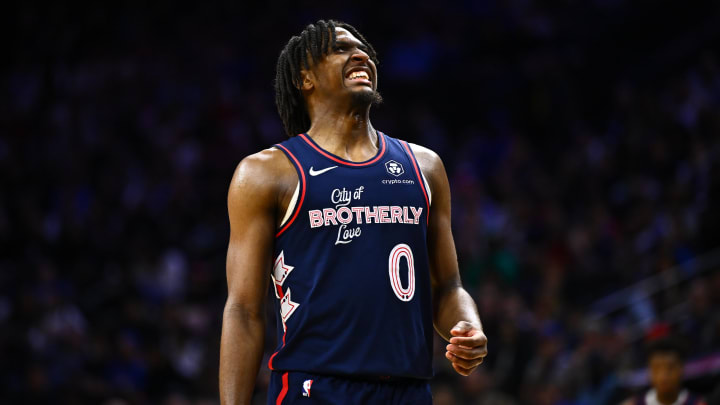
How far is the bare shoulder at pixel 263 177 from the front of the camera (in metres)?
3.35

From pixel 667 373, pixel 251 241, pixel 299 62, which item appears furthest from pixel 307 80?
pixel 667 373

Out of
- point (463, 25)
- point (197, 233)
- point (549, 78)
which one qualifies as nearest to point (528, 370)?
point (197, 233)

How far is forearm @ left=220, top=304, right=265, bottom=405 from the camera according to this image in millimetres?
3227

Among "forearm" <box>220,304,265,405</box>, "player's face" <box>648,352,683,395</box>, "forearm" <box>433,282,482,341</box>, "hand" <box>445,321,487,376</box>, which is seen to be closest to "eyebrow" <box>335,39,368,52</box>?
"forearm" <box>433,282,482,341</box>

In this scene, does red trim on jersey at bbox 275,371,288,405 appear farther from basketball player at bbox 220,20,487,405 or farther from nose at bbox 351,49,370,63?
nose at bbox 351,49,370,63

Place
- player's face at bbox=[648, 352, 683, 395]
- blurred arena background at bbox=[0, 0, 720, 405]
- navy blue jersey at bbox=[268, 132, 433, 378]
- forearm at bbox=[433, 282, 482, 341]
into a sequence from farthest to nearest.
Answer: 1. blurred arena background at bbox=[0, 0, 720, 405]
2. player's face at bbox=[648, 352, 683, 395]
3. forearm at bbox=[433, 282, 482, 341]
4. navy blue jersey at bbox=[268, 132, 433, 378]

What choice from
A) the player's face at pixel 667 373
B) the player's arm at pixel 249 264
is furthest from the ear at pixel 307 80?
the player's face at pixel 667 373

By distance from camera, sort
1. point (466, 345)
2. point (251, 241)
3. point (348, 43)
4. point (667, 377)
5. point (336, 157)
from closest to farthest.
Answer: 1. point (466, 345)
2. point (251, 241)
3. point (336, 157)
4. point (348, 43)
5. point (667, 377)

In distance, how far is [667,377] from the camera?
6.17 meters

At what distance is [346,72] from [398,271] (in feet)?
2.91

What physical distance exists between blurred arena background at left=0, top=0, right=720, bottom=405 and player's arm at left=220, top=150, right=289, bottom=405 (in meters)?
5.25

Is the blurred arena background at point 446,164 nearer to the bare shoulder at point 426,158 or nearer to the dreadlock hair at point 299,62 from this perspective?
the bare shoulder at point 426,158

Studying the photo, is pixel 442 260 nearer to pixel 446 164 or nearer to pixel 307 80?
pixel 307 80

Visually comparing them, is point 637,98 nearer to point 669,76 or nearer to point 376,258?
point 669,76
